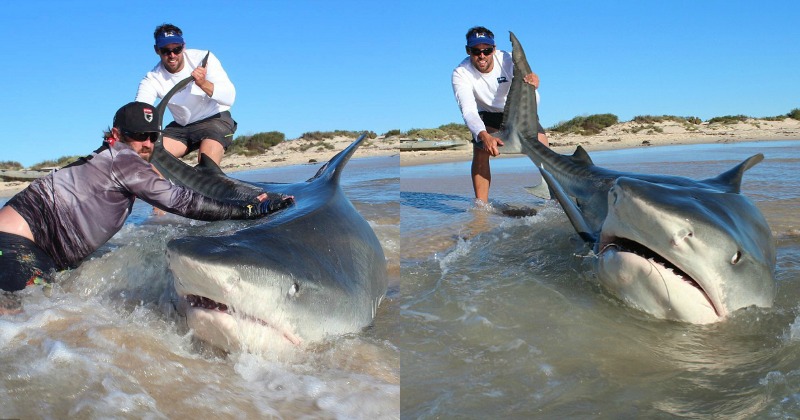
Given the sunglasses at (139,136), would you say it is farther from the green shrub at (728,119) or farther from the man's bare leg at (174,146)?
the green shrub at (728,119)

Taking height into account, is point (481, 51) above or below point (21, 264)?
above

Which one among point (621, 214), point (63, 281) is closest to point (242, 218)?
point (63, 281)

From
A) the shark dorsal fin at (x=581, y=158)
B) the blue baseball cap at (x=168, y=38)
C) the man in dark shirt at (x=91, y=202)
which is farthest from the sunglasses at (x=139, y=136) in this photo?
the shark dorsal fin at (x=581, y=158)

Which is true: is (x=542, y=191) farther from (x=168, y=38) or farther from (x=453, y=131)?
(x=453, y=131)

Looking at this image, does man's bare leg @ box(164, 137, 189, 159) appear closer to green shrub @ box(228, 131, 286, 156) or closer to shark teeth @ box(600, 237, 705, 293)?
shark teeth @ box(600, 237, 705, 293)

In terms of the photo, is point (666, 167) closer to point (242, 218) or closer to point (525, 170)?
point (525, 170)

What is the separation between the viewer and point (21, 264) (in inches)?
137

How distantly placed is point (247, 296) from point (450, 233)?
3.46 m

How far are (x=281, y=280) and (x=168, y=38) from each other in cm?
496

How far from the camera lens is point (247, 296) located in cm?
233

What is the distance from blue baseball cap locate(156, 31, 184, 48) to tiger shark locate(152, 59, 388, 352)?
12.2 feet

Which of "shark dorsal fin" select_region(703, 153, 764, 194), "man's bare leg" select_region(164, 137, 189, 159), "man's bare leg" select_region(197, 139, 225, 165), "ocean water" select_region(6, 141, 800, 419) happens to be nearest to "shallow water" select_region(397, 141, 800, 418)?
"ocean water" select_region(6, 141, 800, 419)

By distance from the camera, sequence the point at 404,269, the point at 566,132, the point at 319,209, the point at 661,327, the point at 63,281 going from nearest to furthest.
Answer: the point at 661,327 < the point at 319,209 < the point at 63,281 < the point at 404,269 < the point at 566,132

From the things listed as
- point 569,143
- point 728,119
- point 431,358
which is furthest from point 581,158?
point 728,119
